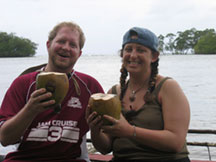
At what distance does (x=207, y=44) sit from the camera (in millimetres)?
122938

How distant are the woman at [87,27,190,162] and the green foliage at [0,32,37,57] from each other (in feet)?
363

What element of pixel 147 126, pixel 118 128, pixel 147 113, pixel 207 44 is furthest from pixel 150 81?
pixel 207 44

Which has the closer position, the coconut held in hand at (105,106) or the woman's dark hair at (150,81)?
the coconut held in hand at (105,106)

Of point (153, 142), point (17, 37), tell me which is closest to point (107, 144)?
point (153, 142)

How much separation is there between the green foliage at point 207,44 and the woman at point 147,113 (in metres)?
122

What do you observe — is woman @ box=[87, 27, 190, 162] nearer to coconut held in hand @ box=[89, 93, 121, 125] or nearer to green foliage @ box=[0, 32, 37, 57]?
coconut held in hand @ box=[89, 93, 121, 125]

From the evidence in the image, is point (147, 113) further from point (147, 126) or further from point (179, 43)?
point (179, 43)

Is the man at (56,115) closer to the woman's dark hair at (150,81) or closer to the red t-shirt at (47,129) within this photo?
the red t-shirt at (47,129)

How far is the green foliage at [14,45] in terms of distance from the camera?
108244 millimetres

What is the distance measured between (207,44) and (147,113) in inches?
5011

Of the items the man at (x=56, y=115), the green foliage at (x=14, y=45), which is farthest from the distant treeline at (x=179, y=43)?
the man at (x=56, y=115)

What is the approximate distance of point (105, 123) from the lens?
2.29m

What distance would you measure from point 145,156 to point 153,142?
211mm

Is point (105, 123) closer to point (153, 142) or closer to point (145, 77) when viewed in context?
point (153, 142)
